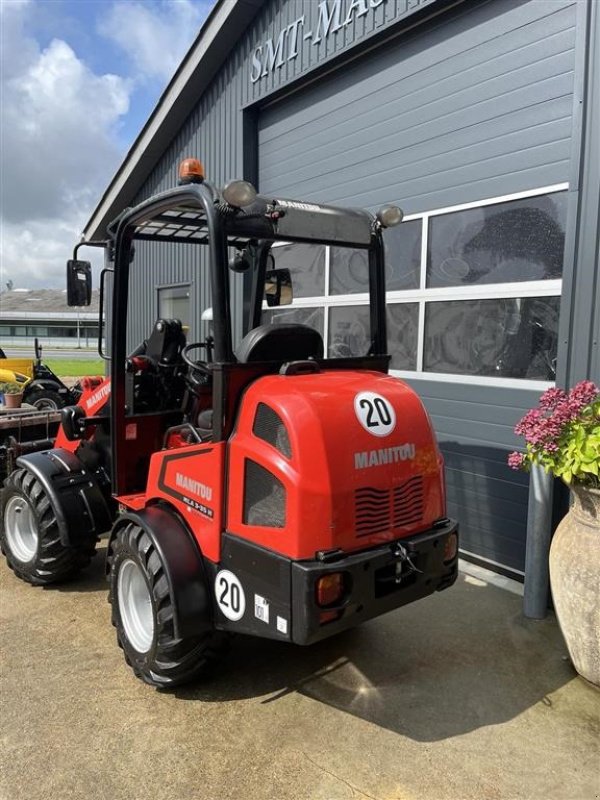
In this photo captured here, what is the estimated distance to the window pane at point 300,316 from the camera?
6629mm

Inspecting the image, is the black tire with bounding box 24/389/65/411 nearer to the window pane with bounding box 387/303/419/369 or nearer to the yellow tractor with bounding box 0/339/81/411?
the yellow tractor with bounding box 0/339/81/411

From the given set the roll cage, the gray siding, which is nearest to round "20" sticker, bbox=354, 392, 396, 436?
the roll cage

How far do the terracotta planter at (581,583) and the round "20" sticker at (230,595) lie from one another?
1.78m

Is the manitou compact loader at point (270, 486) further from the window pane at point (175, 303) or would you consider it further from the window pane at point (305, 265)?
the window pane at point (175, 303)

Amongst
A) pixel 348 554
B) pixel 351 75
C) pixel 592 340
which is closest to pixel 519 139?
pixel 592 340

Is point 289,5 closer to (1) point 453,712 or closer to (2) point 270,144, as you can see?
(2) point 270,144

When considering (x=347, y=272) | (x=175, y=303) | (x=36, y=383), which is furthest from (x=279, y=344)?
(x=36, y=383)

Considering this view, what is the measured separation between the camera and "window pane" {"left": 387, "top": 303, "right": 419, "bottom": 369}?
5.48 m

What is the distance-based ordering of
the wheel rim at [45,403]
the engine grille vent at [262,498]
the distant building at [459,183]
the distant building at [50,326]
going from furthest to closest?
1. the distant building at [50,326]
2. the wheel rim at [45,403]
3. the distant building at [459,183]
4. the engine grille vent at [262,498]

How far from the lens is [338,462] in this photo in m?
2.53

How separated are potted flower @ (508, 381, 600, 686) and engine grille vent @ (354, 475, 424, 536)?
2.74 ft

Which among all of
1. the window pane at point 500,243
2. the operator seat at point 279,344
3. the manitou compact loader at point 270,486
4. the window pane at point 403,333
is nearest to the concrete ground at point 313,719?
the manitou compact loader at point 270,486

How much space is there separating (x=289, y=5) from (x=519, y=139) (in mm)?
3500

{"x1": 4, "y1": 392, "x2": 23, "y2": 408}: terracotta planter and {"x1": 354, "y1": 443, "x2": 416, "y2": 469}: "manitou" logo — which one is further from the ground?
{"x1": 354, "y1": 443, "x2": 416, "y2": 469}: "manitou" logo
